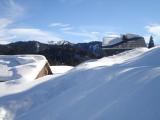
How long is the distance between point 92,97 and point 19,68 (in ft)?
40.9

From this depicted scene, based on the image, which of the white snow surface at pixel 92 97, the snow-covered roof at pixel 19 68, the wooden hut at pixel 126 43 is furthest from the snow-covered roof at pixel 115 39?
the white snow surface at pixel 92 97

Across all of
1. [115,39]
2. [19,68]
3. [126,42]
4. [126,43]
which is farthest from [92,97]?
[115,39]

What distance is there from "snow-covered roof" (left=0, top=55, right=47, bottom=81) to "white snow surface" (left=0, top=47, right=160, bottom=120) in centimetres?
589

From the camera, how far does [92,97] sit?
623cm

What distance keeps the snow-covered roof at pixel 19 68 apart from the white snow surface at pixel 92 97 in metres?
5.89

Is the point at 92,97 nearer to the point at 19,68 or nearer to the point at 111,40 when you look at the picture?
the point at 19,68

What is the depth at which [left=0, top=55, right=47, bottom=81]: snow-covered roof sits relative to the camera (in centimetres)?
1655

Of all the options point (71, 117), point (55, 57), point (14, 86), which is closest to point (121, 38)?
point (55, 57)

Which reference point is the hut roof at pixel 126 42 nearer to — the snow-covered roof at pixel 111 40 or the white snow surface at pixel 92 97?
the snow-covered roof at pixel 111 40

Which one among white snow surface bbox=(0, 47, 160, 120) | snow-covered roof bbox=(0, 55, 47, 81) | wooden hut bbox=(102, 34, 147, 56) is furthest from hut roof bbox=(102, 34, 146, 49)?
white snow surface bbox=(0, 47, 160, 120)

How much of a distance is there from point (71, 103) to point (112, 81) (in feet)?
3.39

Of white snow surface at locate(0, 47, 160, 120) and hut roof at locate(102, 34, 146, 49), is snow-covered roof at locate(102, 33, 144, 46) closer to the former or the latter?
hut roof at locate(102, 34, 146, 49)

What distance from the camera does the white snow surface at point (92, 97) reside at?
203 inches

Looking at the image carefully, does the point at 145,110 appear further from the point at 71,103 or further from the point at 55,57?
the point at 55,57
